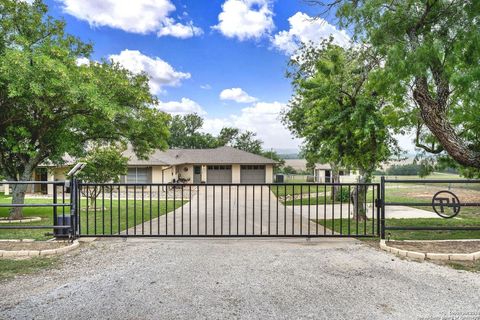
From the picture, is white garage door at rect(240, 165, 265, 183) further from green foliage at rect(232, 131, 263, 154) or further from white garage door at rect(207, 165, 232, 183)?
green foliage at rect(232, 131, 263, 154)

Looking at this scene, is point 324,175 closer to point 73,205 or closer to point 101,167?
point 101,167

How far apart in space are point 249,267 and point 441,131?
13.8ft

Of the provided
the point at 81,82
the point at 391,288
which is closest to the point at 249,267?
the point at 391,288

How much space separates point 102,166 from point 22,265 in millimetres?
7791

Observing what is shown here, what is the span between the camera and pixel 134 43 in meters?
16.5

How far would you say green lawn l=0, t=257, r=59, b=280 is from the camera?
3799 millimetres

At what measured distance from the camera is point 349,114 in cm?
729

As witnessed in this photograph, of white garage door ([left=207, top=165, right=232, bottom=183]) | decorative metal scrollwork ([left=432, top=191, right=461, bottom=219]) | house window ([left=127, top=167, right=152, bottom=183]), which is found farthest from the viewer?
white garage door ([left=207, top=165, right=232, bottom=183])

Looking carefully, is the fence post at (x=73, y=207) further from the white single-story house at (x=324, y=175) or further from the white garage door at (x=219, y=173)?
the white single-story house at (x=324, y=175)

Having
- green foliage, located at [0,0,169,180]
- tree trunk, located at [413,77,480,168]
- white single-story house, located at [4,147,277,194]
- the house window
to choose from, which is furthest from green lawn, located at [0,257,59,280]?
white single-story house, located at [4,147,277,194]

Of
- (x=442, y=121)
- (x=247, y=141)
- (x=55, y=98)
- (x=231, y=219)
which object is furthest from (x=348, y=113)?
(x=247, y=141)

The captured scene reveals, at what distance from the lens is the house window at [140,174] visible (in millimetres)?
22562

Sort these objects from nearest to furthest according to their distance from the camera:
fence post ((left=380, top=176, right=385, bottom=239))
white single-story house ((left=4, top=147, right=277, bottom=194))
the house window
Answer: fence post ((left=380, top=176, right=385, bottom=239)) < the house window < white single-story house ((left=4, top=147, right=277, bottom=194))

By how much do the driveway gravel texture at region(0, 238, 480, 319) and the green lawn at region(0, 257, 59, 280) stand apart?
0.62ft
